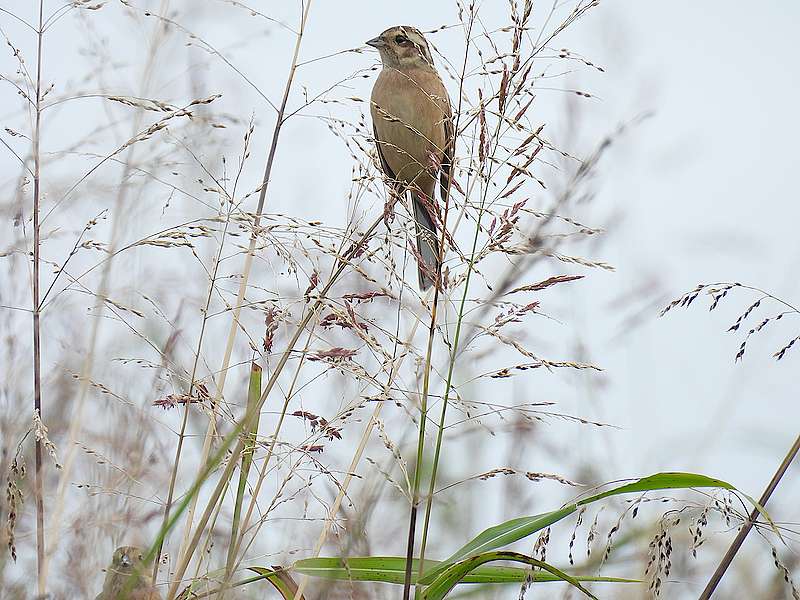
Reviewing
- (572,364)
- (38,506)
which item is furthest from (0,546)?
(572,364)

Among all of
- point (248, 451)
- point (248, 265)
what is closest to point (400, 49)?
point (248, 265)

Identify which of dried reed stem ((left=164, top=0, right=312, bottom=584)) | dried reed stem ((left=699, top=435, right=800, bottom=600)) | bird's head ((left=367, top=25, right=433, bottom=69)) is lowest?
dried reed stem ((left=699, top=435, right=800, bottom=600))

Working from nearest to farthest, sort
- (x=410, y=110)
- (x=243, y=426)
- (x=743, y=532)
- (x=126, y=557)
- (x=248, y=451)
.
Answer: (x=243, y=426), (x=743, y=532), (x=248, y=451), (x=126, y=557), (x=410, y=110)

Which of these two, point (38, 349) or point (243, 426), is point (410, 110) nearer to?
point (38, 349)

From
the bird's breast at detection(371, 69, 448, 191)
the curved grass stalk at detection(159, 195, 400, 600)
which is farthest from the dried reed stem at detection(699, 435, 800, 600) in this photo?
the bird's breast at detection(371, 69, 448, 191)

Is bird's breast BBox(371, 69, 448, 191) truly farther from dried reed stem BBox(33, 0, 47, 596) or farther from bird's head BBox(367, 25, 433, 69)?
dried reed stem BBox(33, 0, 47, 596)

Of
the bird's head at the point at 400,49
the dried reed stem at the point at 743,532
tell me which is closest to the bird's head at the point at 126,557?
the dried reed stem at the point at 743,532

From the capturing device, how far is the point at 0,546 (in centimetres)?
126

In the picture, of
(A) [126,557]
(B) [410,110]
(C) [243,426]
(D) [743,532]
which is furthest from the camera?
(B) [410,110]

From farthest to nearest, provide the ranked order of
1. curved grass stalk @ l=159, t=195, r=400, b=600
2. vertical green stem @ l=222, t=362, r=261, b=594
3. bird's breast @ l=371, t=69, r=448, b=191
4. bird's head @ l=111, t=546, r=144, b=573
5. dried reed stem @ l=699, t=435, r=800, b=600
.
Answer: bird's breast @ l=371, t=69, r=448, b=191 < bird's head @ l=111, t=546, r=144, b=573 < vertical green stem @ l=222, t=362, r=261, b=594 < dried reed stem @ l=699, t=435, r=800, b=600 < curved grass stalk @ l=159, t=195, r=400, b=600

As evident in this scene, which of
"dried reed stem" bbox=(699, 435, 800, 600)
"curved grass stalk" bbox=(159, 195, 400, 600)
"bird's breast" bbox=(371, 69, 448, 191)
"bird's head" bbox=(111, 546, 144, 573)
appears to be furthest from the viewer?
"bird's breast" bbox=(371, 69, 448, 191)

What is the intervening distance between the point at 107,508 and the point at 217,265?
40 centimetres

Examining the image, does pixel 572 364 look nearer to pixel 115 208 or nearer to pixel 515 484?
pixel 515 484

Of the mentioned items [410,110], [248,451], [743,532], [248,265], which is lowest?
[743,532]
